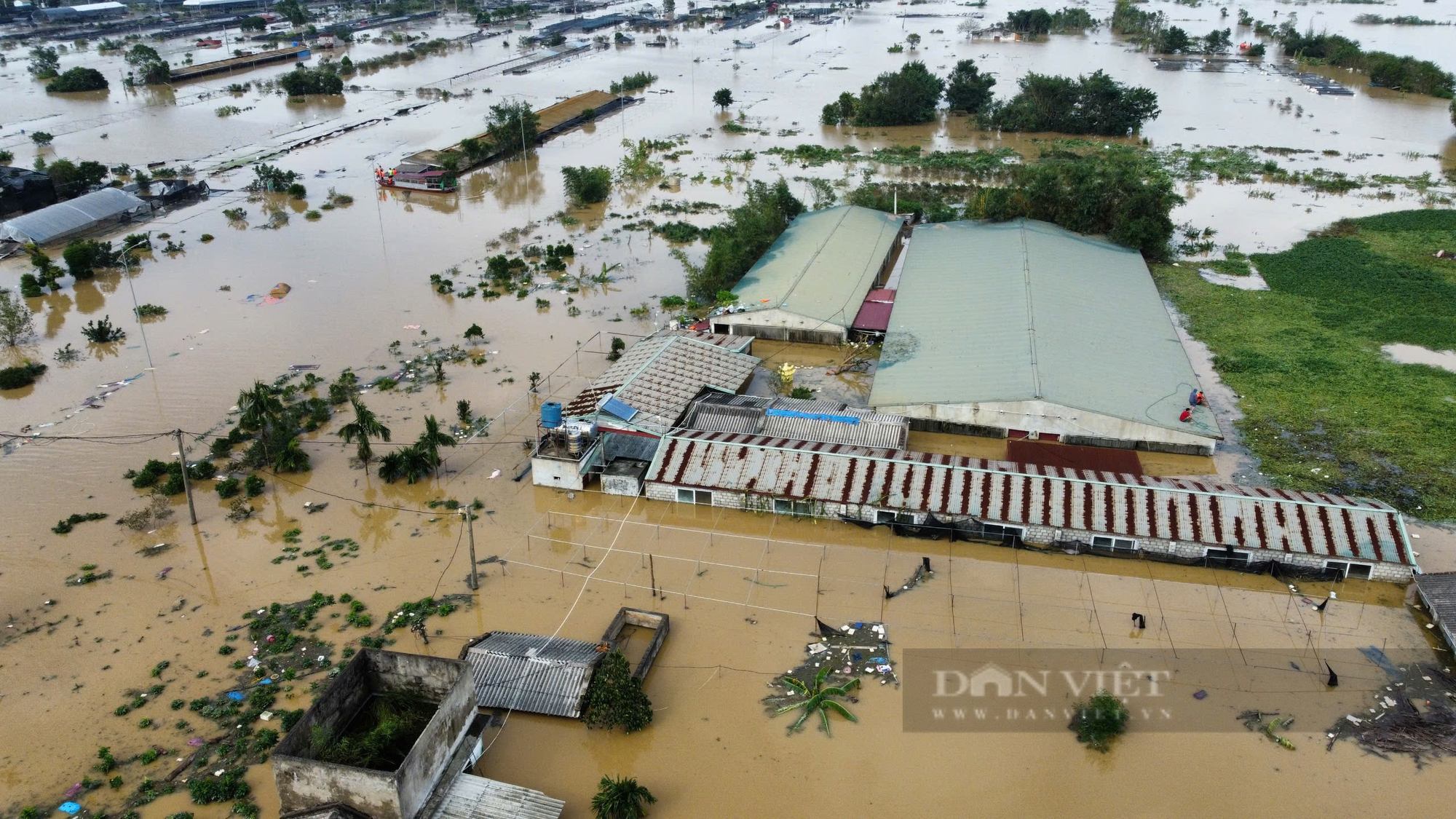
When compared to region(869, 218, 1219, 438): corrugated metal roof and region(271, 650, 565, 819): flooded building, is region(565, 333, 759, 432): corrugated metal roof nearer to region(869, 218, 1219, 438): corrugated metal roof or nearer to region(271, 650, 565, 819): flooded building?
region(869, 218, 1219, 438): corrugated metal roof

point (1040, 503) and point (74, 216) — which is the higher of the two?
point (74, 216)

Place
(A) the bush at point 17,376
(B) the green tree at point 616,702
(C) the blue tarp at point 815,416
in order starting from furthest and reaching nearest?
(A) the bush at point 17,376 → (C) the blue tarp at point 815,416 → (B) the green tree at point 616,702

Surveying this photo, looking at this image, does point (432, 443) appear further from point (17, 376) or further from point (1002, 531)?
point (17, 376)

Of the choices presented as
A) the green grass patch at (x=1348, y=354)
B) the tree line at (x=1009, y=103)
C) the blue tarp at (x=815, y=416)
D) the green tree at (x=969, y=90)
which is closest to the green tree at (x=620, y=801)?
the blue tarp at (x=815, y=416)

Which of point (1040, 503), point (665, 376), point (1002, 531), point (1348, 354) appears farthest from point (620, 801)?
point (1348, 354)

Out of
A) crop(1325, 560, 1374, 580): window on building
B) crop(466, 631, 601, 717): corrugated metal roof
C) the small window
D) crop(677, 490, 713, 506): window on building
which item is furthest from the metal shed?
crop(1325, 560, 1374, 580): window on building

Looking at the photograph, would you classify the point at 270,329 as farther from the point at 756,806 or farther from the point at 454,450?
the point at 756,806

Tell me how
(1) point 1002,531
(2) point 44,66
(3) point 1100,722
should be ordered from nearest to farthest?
1. (3) point 1100,722
2. (1) point 1002,531
3. (2) point 44,66

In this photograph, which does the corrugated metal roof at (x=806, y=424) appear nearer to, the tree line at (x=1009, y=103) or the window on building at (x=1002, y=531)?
the window on building at (x=1002, y=531)
